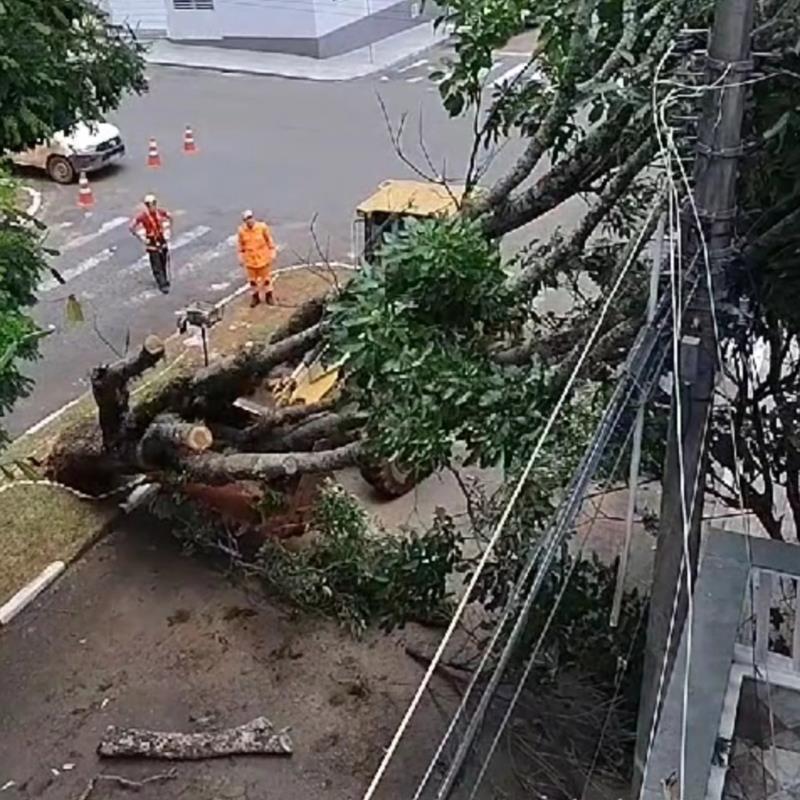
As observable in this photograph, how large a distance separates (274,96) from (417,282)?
17.6 m

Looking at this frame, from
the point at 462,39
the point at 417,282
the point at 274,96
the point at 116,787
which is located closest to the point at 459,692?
the point at 116,787

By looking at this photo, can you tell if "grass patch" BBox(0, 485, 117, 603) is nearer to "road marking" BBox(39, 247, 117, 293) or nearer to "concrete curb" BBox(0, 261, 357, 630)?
"concrete curb" BBox(0, 261, 357, 630)

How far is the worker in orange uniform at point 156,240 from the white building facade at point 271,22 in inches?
407

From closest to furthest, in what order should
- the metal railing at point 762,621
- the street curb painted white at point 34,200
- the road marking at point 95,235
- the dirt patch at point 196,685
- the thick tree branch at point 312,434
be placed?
1. the metal railing at point 762,621
2. the dirt patch at point 196,685
3. the thick tree branch at point 312,434
4. the road marking at point 95,235
5. the street curb painted white at point 34,200

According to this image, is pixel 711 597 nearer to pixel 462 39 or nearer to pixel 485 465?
pixel 485 465

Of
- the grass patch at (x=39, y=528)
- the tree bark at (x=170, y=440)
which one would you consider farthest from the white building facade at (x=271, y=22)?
the tree bark at (x=170, y=440)

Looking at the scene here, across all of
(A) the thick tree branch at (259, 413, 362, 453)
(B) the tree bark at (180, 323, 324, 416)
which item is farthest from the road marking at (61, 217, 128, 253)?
(A) the thick tree branch at (259, 413, 362, 453)

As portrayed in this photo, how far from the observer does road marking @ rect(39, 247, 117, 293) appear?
1584 cm

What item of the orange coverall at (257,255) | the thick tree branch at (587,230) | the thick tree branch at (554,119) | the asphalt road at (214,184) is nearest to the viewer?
the thick tree branch at (554,119)

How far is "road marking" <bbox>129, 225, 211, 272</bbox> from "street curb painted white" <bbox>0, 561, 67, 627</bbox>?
6535 millimetres

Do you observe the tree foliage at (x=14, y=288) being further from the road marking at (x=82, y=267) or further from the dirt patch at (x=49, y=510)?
the road marking at (x=82, y=267)

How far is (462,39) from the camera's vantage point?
6973mm

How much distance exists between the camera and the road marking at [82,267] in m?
15.8

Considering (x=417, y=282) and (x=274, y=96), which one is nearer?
(x=417, y=282)
